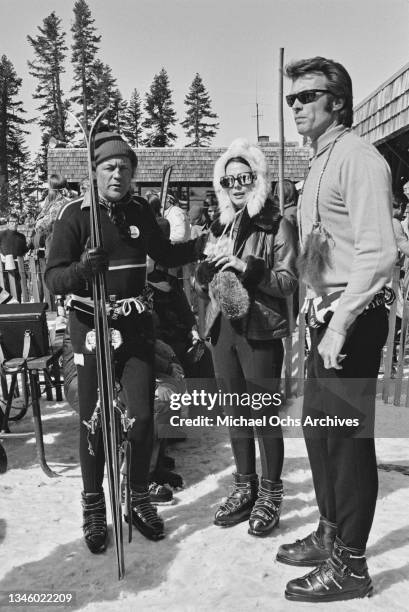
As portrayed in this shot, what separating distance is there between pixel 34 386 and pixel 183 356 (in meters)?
1.30

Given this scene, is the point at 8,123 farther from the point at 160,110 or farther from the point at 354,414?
the point at 354,414

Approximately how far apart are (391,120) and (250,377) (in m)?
10.1

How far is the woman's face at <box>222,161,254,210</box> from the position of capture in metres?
2.89

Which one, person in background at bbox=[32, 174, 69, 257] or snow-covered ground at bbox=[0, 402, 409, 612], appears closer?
snow-covered ground at bbox=[0, 402, 409, 612]

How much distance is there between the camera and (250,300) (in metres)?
2.82

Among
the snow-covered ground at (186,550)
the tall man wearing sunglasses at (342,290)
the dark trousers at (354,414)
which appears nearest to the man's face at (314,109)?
the tall man wearing sunglasses at (342,290)

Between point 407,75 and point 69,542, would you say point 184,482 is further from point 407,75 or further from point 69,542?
point 407,75

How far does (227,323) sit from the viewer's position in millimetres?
2924

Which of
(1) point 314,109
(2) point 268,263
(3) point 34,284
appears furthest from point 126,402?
(3) point 34,284

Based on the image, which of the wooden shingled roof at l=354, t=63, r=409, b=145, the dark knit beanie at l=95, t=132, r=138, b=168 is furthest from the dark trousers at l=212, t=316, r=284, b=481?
the wooden shingled roof at l=354, t=63, r=409, b=145

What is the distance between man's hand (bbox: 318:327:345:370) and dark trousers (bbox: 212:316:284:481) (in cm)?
89

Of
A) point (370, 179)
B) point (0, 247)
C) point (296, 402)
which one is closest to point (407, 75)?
point (296, 402)

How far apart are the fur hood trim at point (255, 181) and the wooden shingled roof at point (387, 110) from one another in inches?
345

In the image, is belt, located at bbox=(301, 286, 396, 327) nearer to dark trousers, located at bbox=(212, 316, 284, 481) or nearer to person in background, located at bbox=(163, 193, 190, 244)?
dark trousers, located at bbox=(212, 316, 284, 481)
